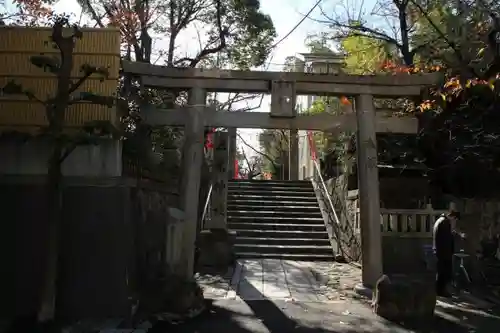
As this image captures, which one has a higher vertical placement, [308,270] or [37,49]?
[37,49]

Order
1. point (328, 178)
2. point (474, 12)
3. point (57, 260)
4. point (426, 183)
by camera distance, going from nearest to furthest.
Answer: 1. point (57, 260)
2. point (474, 12)
3. point (426, 183)
4. point (328, 178)

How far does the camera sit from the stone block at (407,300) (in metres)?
9.20

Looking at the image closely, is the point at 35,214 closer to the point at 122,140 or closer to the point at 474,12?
the point at 122,140

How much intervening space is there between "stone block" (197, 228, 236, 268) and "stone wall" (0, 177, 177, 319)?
6102mm

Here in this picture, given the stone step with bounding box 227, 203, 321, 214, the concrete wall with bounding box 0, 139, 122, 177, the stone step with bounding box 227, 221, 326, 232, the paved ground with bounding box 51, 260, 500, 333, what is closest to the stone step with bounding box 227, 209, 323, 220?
the stone step with bounding box 227, 203, 321, 214

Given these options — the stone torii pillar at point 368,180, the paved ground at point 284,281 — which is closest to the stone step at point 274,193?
the paved ground at point 284,281

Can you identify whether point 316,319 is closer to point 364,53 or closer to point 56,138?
point 56,138

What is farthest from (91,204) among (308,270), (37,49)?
(308,270)

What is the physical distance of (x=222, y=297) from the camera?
11.0m

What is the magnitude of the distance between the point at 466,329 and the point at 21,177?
7239 millimetres

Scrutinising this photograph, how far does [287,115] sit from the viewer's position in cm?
1107

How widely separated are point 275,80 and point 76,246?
4.87m

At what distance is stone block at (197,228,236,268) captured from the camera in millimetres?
14922

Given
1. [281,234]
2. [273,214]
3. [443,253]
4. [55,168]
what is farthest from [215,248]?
[55,168]
